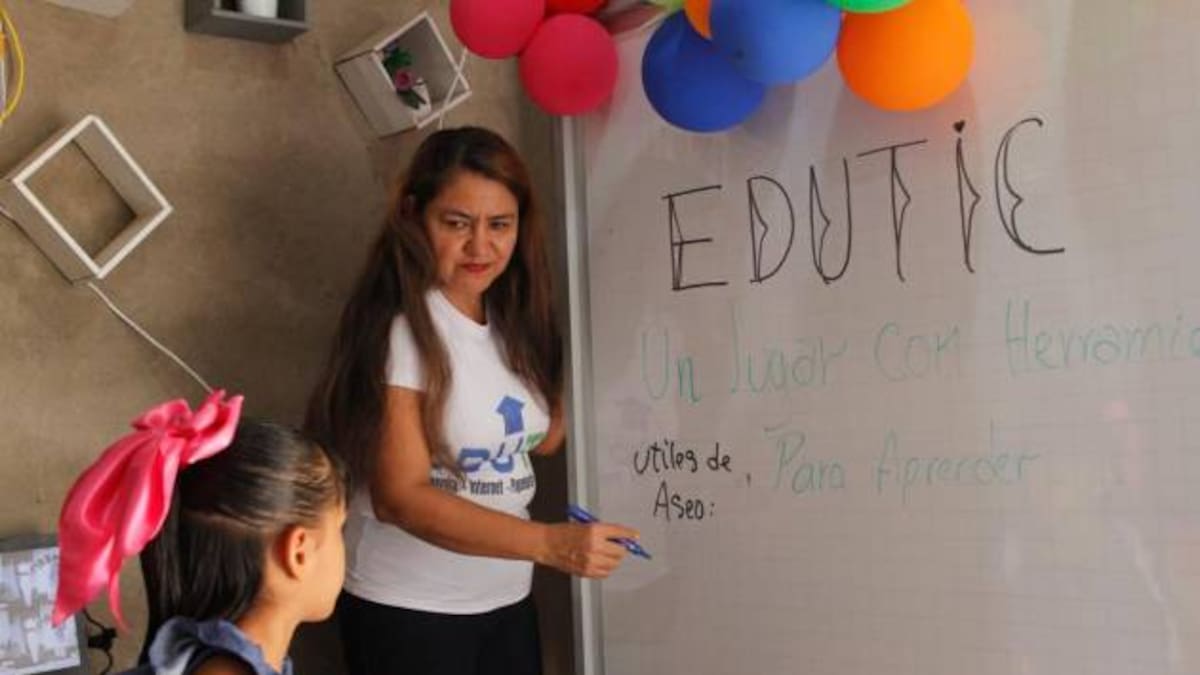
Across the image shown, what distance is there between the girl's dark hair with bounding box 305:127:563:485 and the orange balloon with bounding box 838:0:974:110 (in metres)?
0.57

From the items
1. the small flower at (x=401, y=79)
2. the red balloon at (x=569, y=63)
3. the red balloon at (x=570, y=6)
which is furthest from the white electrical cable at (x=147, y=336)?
the red balloon at (x=570, y=6)

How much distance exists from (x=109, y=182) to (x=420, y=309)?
1.68 feet

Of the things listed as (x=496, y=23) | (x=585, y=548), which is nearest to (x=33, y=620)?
(x=585, y=548)

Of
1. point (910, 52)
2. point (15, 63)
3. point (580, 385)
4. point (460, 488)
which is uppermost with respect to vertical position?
point (15, 63)

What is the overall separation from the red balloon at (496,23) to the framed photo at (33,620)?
36.1 inches

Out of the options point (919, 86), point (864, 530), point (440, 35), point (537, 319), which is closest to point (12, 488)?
point (537, 319)

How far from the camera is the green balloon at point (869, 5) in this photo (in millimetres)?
1364

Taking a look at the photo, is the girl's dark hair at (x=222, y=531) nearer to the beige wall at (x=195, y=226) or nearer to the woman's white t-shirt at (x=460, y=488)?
the woman's white t-shirt at (x=460, y=488)

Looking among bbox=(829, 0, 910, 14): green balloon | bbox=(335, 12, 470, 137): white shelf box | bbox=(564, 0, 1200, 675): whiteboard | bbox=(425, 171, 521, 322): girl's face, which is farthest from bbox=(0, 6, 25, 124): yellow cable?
bbox=(829, 0, 910, 14): green balloon

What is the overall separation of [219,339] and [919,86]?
112 cm

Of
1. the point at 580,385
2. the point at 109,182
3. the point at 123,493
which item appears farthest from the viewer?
the point at 580,385

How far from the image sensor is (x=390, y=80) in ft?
Answer: 6.73

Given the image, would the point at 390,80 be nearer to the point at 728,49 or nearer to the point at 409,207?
the point at 409,207

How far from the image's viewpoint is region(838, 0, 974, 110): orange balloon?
4.60 ft
